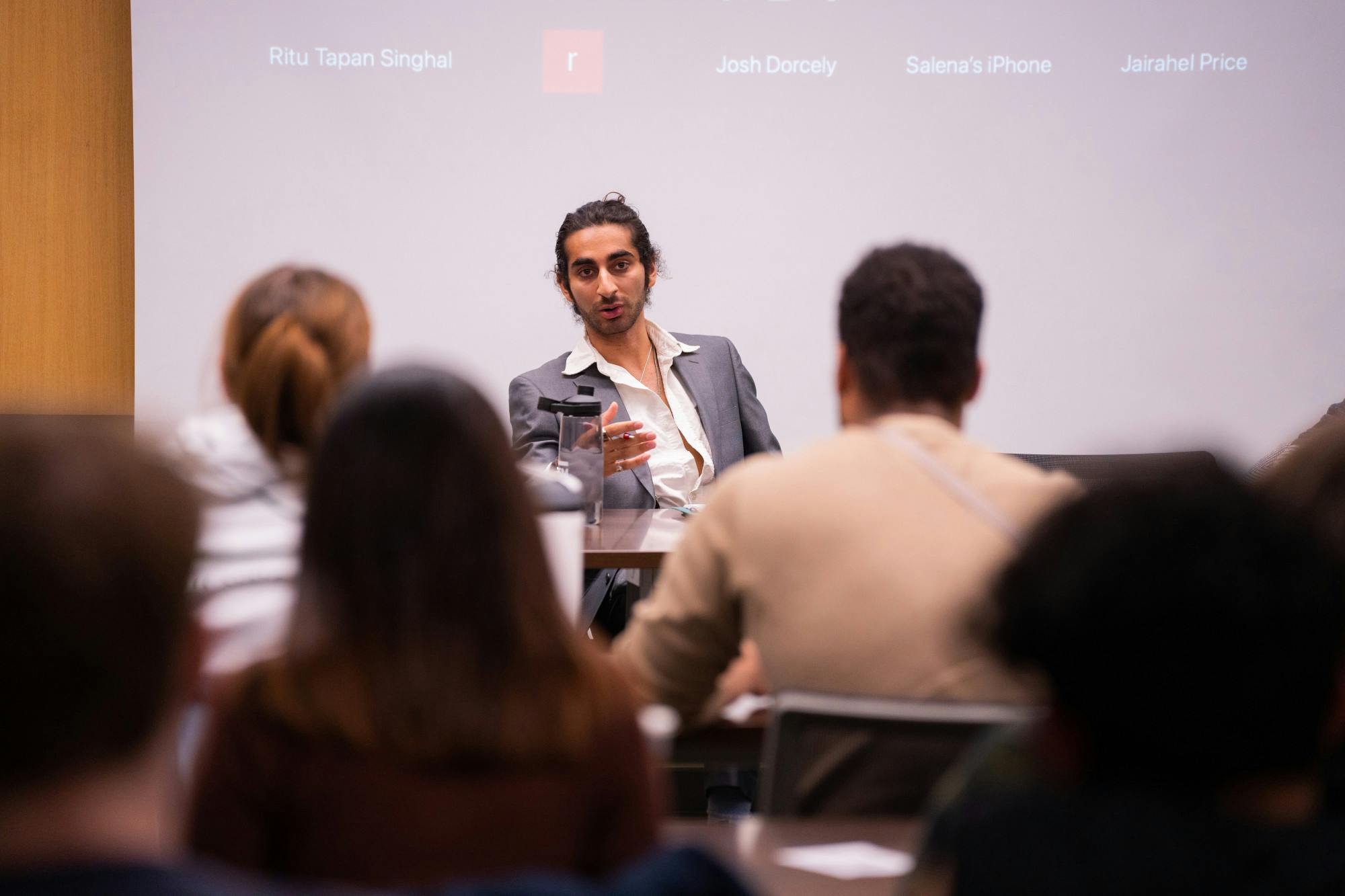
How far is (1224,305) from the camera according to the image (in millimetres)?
3906

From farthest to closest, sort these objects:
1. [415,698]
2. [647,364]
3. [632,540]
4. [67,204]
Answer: [67,204] → [647,364] → [632,540] → [415,698]

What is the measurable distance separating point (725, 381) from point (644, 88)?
1089 mm

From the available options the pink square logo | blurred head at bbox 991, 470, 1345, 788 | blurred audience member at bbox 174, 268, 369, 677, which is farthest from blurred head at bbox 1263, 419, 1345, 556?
the pink square logo

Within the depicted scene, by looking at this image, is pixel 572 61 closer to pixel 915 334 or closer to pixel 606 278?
pixel 606 278

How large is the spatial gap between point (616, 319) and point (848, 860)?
2495 mm

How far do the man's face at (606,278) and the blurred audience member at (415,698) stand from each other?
8.32 feet

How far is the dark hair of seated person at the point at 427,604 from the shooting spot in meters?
0.81

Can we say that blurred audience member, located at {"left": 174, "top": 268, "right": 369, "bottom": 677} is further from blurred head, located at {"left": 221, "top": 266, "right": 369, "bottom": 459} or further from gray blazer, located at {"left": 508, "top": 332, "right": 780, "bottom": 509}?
gray blazer, located at {"left": 508, "top": 332, "right": 780, "bottom": 509}

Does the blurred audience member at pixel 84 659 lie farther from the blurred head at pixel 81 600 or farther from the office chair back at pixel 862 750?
the office chair back at pixel 862 750

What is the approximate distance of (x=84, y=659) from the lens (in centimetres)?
56

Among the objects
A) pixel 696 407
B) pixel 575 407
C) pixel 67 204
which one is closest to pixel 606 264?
pixel 696 407

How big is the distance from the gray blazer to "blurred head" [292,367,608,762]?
6.92 ft

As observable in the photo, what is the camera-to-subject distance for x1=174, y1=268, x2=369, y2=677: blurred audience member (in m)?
1.30

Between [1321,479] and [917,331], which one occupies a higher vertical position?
[917,331]
